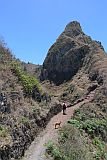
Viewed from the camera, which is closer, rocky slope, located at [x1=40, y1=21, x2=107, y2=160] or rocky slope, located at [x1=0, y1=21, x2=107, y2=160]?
rocky slope, located at [x1=0, y1=21, x2=107, y2=160]

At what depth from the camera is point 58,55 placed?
7106 cm

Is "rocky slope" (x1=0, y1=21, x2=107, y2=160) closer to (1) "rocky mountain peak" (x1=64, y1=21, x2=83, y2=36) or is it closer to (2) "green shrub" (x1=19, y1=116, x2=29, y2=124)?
(2) "green shrub" (x1=19, y1=116, x2=29, y2=124)

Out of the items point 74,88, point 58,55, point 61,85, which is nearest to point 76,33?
point 58,55

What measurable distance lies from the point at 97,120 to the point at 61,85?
3504 cm

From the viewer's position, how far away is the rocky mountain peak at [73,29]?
76.8 metres

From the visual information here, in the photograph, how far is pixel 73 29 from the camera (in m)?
77.5

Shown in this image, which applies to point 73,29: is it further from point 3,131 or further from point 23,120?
point 3,131

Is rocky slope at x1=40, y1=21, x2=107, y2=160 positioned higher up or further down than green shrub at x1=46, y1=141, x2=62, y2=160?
higher up

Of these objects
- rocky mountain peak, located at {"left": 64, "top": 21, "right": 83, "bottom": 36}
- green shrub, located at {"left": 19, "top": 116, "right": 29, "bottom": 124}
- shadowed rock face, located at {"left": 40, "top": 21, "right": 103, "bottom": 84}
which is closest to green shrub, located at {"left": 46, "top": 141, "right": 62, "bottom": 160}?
green shrub, located at {"left": 19, "top": 116, "right": 29, "bottom": 124}

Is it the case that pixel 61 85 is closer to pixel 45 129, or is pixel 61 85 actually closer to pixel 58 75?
pixel 58 75

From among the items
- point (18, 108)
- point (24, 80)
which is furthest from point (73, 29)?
point (18, 108)

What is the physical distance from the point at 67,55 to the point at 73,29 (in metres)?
11.0

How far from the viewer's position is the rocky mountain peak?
252 feet

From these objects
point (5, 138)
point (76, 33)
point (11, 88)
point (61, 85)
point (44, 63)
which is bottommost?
point (5, 138)
